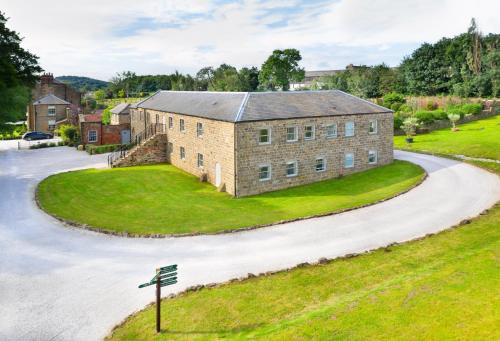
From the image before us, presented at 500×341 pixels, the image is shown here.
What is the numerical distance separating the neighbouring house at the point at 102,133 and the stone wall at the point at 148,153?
1542 centimetres

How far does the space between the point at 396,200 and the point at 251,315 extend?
58.9 feet

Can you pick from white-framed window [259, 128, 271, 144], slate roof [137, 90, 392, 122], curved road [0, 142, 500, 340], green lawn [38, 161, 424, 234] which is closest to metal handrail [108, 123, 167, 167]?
slate roof [137, 90, 392, 122]

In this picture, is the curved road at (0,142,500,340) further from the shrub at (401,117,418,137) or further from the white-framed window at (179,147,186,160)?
the shrub at (401,117,418,137)

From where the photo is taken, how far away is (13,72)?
139 ft

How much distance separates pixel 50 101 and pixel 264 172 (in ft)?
199

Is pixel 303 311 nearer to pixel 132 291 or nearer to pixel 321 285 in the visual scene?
pixel 321 285

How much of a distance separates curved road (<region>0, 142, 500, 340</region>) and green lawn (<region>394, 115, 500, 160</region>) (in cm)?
1263

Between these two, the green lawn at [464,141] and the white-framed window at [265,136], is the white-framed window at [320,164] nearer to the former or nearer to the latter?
the white-framed window at [265,136]

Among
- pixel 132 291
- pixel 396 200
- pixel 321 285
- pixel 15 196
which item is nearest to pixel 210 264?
pixel 132 291

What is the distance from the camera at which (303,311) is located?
14.1 meters

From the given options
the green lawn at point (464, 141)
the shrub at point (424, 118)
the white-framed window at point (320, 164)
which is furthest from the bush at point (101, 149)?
the shrub at point (424, 118)

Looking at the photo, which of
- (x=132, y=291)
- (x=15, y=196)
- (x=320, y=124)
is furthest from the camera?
(x=320, y=124)

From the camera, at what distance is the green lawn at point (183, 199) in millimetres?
25844

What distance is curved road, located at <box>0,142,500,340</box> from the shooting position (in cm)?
1578
